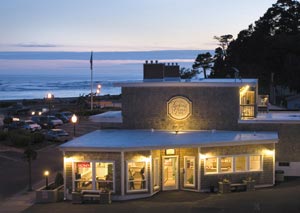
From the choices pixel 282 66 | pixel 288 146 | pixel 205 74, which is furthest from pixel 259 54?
pixel 288 146

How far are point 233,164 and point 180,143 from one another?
2.70m

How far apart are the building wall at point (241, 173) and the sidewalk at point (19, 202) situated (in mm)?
7372

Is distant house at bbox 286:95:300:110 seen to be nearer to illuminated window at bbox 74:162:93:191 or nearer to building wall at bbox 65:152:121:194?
building wall at bbox 65:152:121:194

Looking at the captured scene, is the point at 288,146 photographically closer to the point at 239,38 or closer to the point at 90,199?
the point at 90,199

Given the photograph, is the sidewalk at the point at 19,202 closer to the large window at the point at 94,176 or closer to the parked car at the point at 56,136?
the large window at the point at 94,176

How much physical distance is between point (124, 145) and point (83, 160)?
184 cm

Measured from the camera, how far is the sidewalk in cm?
2047

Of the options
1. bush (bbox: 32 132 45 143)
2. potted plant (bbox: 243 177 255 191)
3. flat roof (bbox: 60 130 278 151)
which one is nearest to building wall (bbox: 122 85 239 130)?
flat roof (bbox: 60 130 278 151)

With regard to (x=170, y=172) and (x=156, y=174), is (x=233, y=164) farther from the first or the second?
(x=156, y=174)

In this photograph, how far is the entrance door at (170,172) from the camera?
2283 cm

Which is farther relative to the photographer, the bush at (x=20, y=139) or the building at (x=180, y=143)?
the bush at (x=20, y=139)

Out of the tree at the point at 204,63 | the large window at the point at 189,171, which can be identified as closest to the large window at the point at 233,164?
the large window at the point at 189,171

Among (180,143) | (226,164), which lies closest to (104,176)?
(180,143)

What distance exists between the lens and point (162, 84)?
25562mm
